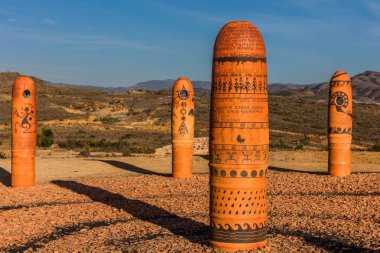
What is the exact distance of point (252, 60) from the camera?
9.29 m

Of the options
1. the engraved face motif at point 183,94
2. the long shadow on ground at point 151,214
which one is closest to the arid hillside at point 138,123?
the engraved face motif at point 183,94

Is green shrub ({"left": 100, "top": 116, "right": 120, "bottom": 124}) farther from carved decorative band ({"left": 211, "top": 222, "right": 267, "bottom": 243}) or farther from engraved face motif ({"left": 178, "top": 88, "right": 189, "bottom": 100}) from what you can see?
carved decorative band ({"left": 211, "top": 222, "right": 267, "bottom": 243})

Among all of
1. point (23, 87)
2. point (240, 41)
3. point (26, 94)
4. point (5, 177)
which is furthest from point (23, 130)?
point (240, 41)

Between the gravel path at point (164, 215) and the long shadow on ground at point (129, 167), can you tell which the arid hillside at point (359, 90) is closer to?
the long shadow on ground at point (129, 167)

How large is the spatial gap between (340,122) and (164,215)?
875 cm

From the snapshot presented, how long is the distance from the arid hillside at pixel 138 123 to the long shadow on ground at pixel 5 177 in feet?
35.9

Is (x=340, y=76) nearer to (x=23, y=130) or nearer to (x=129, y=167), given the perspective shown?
(x=129, y=167)

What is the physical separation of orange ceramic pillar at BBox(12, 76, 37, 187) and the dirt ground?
68 cm

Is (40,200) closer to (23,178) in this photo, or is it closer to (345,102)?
(23,178)

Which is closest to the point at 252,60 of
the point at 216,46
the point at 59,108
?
the point at 216,46

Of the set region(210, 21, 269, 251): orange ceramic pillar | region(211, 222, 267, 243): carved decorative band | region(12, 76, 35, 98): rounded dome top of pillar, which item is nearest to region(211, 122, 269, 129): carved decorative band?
region(210, 21, 269, 251): orange ceramic pillar

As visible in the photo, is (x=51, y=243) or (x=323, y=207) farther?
(x=323, y=207)

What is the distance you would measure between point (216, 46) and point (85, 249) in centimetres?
407

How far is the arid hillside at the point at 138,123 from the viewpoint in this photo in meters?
40.1
